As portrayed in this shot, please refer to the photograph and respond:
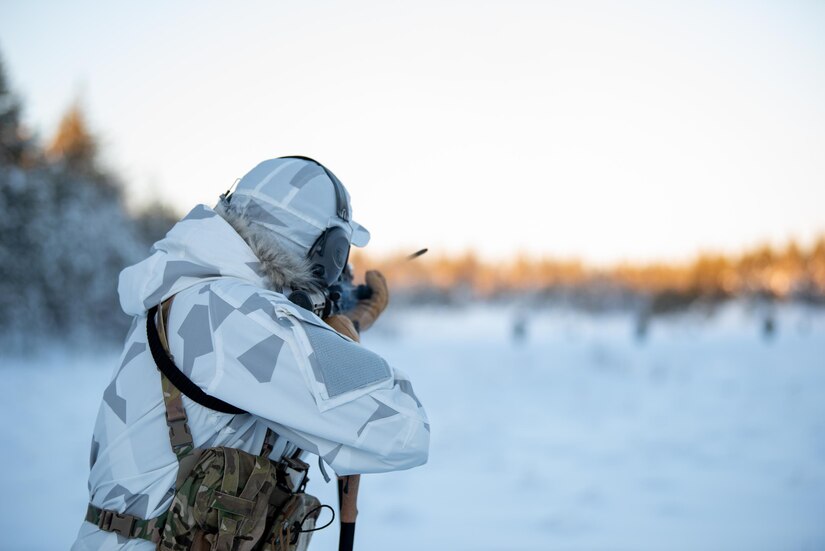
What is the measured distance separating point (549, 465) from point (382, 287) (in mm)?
4954

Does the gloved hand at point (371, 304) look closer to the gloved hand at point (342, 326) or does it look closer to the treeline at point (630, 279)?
the gloved hand at point (342, 326)

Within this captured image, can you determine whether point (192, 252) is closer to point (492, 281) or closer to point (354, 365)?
point (354, 365)

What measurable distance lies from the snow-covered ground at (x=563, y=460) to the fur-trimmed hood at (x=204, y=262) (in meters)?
2.93

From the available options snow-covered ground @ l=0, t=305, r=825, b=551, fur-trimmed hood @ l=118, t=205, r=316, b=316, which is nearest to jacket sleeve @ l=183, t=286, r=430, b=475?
fur-trimmed hood @ l=118, t=205, r=316, b=316

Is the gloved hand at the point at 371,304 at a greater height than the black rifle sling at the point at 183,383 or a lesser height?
greater

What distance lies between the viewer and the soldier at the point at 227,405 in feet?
4.38

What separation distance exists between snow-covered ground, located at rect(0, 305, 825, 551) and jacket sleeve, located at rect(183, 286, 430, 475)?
114 inches

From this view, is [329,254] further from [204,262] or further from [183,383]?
[183,383]

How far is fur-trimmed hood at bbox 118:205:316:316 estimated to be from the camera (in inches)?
57.3

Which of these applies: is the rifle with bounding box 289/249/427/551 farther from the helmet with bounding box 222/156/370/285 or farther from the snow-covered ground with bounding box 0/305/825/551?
the snow-covered ground with bounding box 0/305/825/551

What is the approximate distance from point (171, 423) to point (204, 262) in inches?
15.4

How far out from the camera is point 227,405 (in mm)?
1382

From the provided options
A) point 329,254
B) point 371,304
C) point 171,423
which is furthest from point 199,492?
point 371,304

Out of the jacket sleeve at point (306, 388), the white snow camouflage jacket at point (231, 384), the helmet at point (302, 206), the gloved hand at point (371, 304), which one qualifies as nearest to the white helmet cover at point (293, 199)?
the helmet at point (302, 206)
